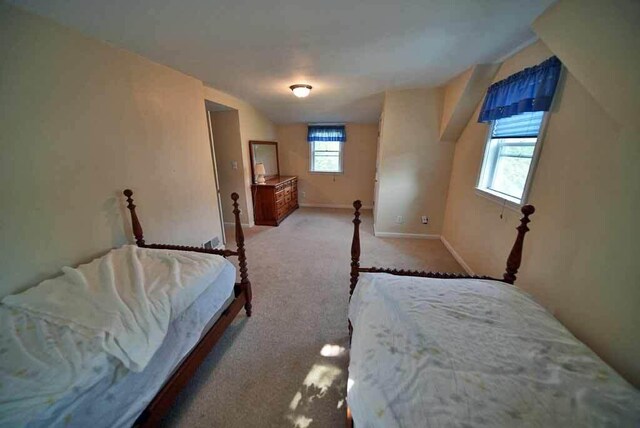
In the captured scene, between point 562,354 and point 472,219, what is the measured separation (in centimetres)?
211

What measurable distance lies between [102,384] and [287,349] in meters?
1.06

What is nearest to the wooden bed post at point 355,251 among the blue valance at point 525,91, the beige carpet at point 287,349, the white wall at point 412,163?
the beige carpet at point 287,349

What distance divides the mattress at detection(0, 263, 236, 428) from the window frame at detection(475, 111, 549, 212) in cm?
262

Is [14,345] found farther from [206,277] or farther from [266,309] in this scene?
[266,309]

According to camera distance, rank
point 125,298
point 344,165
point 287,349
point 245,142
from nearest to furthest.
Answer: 1. point 125,298
2. point 287,349
3. point 245,142
4. point 344,165

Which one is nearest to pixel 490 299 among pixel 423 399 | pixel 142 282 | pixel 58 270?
pixel 423 399

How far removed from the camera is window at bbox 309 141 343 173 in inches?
213

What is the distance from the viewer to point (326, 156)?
5.50 metres

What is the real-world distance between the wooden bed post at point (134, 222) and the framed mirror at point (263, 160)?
2420 mm

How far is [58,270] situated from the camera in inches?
58.2

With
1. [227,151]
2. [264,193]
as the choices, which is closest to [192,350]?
[264,193]

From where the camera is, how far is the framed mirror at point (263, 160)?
13.8 feet

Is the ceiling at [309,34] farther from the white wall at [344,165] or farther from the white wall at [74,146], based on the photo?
the white wall at [344,165]

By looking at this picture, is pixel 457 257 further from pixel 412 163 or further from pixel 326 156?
pixel 326 156
